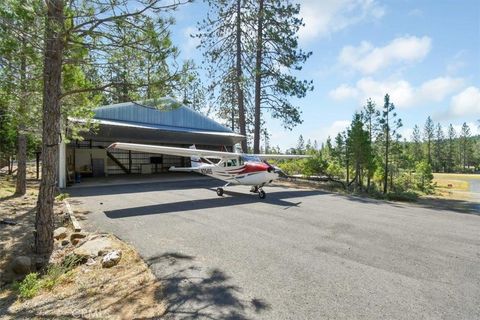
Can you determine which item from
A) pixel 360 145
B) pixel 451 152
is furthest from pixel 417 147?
pixel 360 145

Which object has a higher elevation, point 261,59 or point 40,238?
point 261,59

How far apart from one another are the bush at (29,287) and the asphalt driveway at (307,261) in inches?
71.0

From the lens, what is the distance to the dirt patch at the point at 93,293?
12.9 ft

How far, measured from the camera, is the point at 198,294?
4258 millimetres

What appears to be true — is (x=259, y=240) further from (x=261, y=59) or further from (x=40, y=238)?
(x=261, y=59)

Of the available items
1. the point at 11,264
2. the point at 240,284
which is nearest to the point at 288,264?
the point at 240,284

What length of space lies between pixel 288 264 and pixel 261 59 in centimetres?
2044

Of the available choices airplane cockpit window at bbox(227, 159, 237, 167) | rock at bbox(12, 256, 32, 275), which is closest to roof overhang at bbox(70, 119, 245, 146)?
airplane cockpit window at bbox(227, 159, 237, 167)

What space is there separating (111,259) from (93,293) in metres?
1.05

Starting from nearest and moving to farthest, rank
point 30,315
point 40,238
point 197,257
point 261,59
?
point 30,315
point 197,257
point 40,238
point 261,59

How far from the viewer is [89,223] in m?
8.59

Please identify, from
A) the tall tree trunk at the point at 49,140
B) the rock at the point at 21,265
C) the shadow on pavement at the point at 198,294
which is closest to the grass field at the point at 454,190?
the shadow on pavement at the point at 198,294

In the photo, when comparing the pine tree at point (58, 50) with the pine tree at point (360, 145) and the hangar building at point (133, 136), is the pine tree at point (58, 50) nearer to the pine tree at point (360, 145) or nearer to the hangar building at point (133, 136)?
the hangar building at point (133, 136)

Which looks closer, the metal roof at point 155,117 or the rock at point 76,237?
the rock at point 76,237
